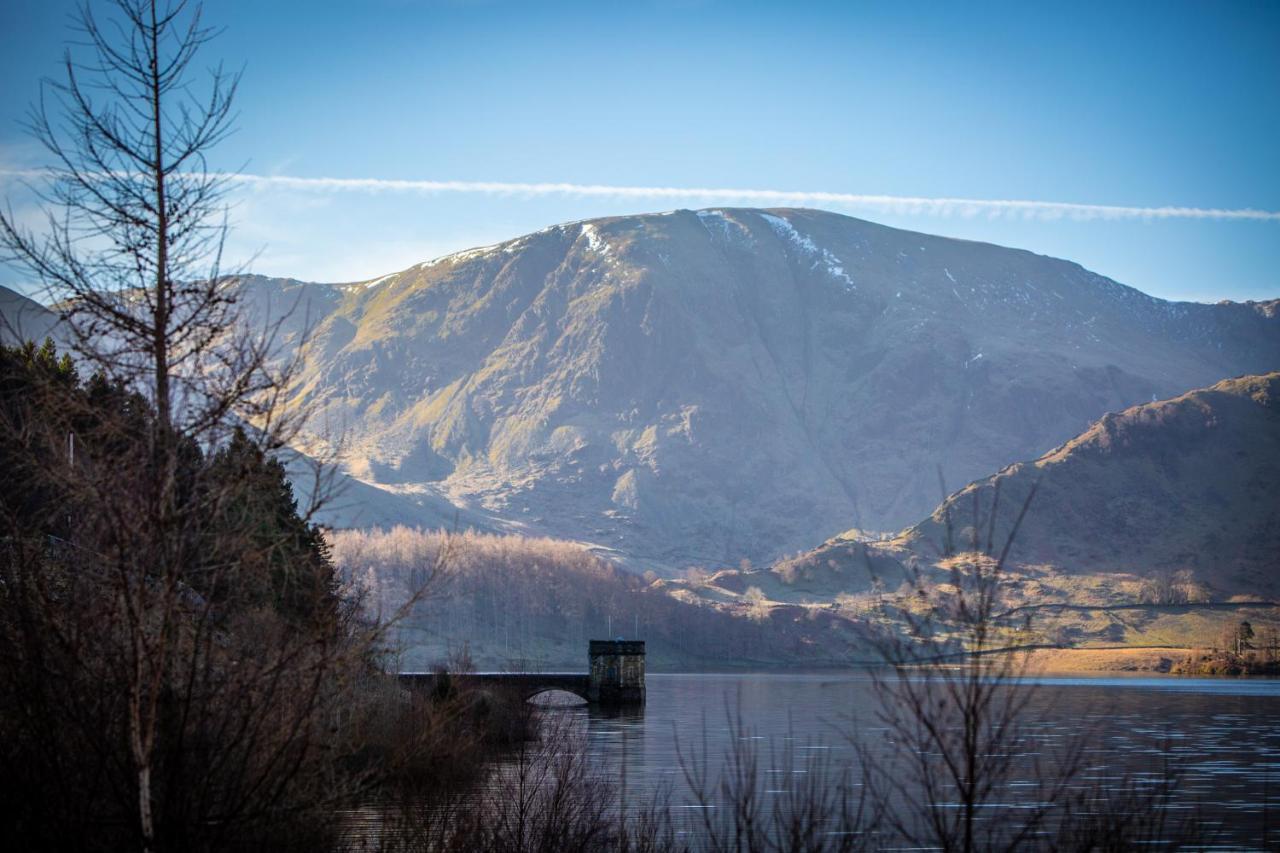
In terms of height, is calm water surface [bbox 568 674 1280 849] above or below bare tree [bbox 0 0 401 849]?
below

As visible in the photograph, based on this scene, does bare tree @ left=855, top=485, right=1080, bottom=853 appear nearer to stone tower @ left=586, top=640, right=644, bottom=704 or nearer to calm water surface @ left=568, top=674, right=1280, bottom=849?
calm water surface @ left=568, top=674, right=1280, bottom=849

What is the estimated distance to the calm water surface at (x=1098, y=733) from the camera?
62.8 m

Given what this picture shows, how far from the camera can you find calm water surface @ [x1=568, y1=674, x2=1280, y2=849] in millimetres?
62844

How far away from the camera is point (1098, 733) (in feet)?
344

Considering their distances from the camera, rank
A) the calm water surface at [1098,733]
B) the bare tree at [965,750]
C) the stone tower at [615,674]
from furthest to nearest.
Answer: the stone tower at [615,674], the calm water surface at [1098,733], the bare tree at [965,750]

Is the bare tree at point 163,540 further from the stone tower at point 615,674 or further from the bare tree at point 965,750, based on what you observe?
the stone tower at point 615,674

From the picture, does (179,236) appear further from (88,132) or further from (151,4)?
(151,4)

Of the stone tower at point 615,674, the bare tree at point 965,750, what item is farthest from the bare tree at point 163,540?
the stone tower at point 615,674

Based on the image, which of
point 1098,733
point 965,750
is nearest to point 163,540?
point 965,750

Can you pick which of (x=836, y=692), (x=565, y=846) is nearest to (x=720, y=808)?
(x=565, y=846)

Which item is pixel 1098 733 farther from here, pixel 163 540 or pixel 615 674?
pixel 163 540

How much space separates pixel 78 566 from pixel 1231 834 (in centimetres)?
4561

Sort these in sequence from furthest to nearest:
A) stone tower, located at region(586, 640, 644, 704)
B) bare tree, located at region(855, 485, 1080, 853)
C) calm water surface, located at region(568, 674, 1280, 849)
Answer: stone tower, located at region(586, 640, 644, 704), calm water surface, located at region(568, 674, 1280, 849), bare tree, located at region(855, 485, 1080, 853)

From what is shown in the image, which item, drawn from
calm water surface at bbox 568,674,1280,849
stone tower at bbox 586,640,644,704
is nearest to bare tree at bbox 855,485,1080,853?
calm water surface at bbox 568,674,1280,849
